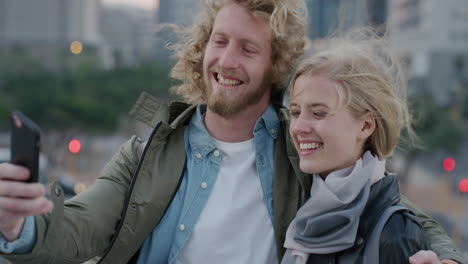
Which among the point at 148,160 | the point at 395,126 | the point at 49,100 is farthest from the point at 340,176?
the point at 49,100

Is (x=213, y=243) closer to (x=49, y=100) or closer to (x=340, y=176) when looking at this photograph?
(x=340, y=176)

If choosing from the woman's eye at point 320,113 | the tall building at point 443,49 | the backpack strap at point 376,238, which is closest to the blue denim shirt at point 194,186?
the woman's eye at point 320,113

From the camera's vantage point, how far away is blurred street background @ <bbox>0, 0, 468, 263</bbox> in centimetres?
2773

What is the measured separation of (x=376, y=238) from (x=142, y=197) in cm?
97

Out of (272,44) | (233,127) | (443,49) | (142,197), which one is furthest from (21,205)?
(443,49)

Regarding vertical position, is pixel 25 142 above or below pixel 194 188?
above

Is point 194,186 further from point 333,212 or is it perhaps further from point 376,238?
point 376,238

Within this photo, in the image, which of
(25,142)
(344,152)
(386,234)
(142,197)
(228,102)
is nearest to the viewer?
(25,142)

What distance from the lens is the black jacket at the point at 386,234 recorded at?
76.2 inches

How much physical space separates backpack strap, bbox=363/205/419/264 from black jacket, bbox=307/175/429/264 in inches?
0.5

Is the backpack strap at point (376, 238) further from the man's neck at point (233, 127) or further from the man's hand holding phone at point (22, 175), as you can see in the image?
the man's hand holding phone at point (22, 175)

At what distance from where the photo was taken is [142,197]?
2373mm

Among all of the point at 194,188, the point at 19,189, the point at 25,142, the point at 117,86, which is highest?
the point at 25,142

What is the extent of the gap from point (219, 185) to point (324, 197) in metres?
0.58
